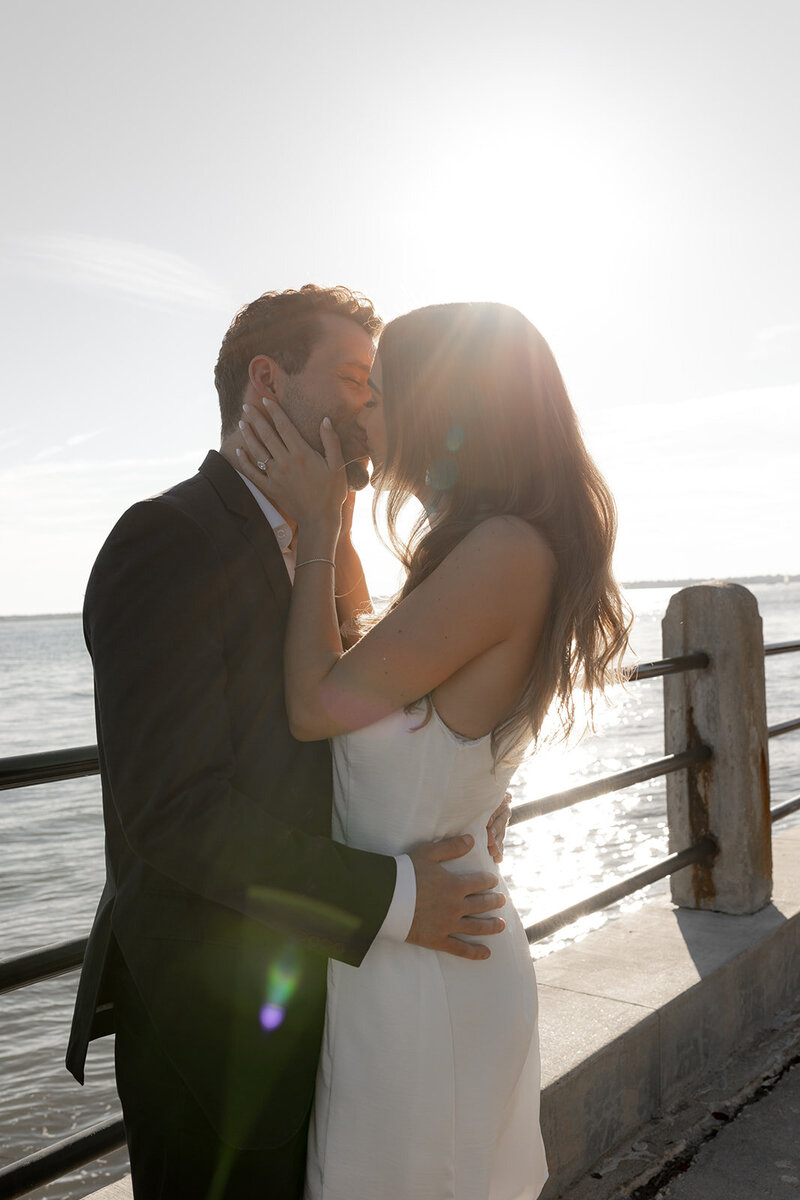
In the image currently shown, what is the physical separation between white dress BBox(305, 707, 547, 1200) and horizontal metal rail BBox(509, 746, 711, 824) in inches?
33.9

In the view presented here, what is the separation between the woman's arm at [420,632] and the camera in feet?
6.10

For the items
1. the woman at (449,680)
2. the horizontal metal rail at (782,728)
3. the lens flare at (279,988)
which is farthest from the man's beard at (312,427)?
the horizontal metal rail at (782,728)

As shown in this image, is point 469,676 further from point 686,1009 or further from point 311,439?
point 686,1009

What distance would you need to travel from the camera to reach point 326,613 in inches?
75.6

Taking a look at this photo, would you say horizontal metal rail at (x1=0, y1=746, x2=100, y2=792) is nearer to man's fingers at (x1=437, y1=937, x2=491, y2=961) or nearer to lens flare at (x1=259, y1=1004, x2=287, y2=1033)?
lens flare at (x1=259, y1=1004, x2=287, y2=1033)

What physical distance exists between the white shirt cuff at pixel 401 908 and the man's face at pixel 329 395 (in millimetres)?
883

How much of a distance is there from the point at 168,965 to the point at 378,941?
1.18 feet

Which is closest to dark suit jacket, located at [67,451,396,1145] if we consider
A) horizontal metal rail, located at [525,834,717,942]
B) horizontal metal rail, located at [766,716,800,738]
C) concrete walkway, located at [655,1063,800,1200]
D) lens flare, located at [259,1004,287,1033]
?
lens flare, located at [259,1004,287,1033]

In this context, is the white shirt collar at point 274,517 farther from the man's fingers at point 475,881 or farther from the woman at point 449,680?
the man's fingers at point 475,881

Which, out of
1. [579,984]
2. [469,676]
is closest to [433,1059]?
[469,676]

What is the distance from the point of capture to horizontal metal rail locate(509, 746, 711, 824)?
329 centimetres

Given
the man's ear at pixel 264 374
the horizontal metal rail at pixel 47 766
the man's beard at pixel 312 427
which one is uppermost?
the man's ear at pixel 264 374

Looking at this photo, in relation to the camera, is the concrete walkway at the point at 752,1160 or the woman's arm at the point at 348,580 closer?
the woman's arm at the point at 348,580

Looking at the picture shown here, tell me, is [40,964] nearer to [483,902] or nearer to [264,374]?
[483,902]
